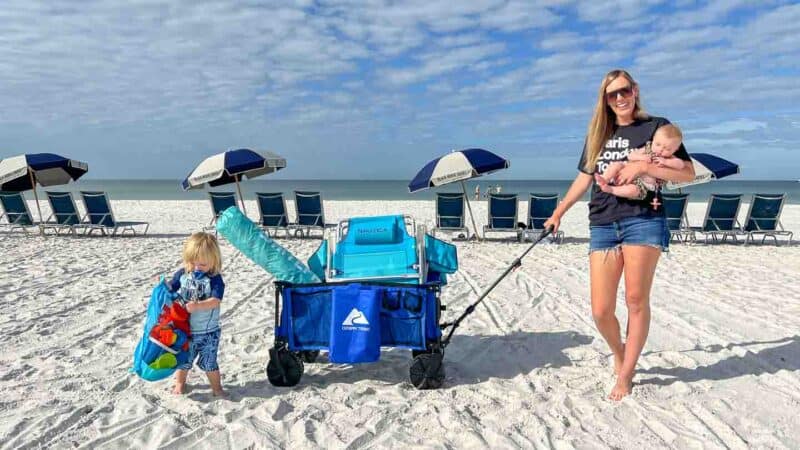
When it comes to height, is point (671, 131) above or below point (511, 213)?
above

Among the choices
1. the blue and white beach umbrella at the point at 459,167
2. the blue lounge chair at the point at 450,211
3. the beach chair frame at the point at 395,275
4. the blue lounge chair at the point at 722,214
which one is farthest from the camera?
the blue lounge chair at the point at 450,211

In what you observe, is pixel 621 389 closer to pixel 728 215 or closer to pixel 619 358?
pixel 619 358

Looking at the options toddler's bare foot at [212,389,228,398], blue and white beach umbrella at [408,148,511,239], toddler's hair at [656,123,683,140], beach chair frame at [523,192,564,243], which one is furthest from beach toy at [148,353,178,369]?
beach chair frame at [523,192,564,243]

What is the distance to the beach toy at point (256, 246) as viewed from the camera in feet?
11.2

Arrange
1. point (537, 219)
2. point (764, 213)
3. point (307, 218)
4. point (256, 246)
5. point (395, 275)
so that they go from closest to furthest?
point (256, 246)
point (395, 275)
point (764, 213)
point (537, 219)
point (307, 218)

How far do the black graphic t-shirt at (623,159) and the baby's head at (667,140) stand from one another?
7 centimetres

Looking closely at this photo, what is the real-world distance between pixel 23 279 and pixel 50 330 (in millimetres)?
2559

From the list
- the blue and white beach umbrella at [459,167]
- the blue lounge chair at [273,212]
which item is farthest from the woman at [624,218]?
the blue lounge chair at [273,212]

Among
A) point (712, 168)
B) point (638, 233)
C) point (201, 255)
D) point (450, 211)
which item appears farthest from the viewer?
point (450, 211)

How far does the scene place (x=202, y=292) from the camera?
2965mm

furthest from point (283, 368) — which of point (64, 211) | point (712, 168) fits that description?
point (64, 211)

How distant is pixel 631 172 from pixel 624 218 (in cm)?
26

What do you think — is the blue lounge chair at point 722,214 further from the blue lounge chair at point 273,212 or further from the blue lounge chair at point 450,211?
the blue lounge chair at point 273,212

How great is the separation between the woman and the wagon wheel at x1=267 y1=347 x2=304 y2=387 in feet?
5.73
